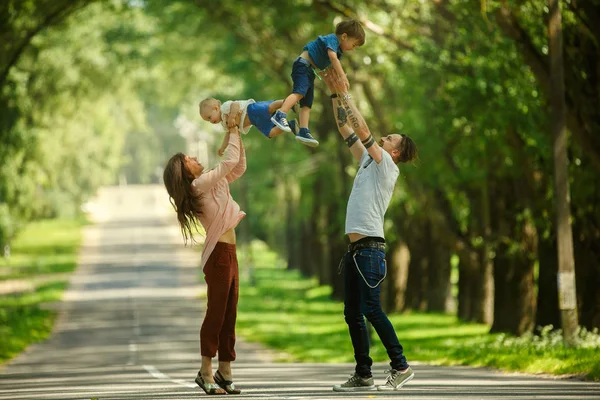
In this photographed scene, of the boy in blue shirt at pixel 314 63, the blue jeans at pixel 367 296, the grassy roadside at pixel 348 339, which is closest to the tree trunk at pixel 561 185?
the grassy roadside at pixel 348 339

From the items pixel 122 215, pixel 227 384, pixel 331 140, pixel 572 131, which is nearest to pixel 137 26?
pixel 331 140

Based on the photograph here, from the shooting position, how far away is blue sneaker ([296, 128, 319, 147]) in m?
11.2

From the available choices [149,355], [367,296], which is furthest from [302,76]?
[149,355]

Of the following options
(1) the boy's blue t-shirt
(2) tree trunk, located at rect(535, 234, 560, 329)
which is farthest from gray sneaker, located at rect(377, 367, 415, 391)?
(2) tree trunk, located at rect(535, 234, 560, 329)

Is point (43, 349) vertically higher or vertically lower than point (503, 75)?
lower

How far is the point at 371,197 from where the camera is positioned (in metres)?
10.6

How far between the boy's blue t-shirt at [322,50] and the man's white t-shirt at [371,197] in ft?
3.18

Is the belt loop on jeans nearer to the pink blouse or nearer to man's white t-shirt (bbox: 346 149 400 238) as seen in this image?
man's white t-shirt (bbox: 346 149 400 238)

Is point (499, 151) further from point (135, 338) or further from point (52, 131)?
point (52, 131)

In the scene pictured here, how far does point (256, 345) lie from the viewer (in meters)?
33.2

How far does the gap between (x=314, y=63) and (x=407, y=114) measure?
64.8ft

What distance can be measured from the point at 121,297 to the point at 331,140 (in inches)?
545

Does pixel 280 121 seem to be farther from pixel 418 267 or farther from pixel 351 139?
pixel 418 267

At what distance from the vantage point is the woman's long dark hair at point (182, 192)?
10664 millimetres
